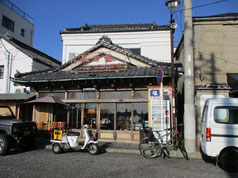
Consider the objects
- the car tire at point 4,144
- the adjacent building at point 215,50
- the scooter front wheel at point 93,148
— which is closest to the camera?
the car tire at point 4,144

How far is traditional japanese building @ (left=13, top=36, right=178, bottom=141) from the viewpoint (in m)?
10.5

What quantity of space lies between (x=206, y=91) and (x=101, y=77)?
581cm

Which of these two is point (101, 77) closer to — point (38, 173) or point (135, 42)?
point (38, 173)

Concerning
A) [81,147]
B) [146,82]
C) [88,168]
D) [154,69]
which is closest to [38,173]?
[88,168]

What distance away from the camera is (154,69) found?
11031 mm

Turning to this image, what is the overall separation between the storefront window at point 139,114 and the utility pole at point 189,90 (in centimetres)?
272

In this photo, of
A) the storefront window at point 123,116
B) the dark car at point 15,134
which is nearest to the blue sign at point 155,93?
the storefront window at point 123,116

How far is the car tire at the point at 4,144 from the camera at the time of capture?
25.1 ft

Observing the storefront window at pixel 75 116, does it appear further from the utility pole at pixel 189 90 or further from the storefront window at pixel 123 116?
the utility pole at pixel 189 90

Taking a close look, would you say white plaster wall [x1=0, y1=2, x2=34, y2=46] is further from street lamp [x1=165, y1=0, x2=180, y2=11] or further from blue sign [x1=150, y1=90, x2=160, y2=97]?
street lamp [x1=165, y1=0, x2=180, y2=11]

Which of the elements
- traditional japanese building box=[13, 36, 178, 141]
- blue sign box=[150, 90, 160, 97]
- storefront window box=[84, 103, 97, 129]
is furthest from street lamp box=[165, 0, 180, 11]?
storefront window box=[84, 103, 97, 129]

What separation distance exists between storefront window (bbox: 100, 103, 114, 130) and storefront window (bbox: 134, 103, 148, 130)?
1.43 m

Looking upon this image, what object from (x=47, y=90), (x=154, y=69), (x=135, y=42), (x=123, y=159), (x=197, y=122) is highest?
(x=135, y=42)

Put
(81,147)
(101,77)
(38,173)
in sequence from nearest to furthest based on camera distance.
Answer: (38,173) → (81,147) → (101,77)
